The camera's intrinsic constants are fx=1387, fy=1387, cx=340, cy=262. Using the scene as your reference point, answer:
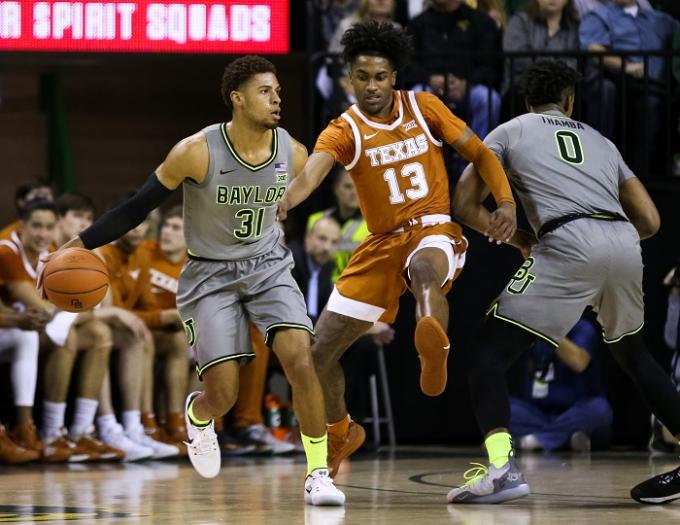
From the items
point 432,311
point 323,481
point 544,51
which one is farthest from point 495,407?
point 544,51

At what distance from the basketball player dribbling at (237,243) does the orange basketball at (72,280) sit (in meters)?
0.08

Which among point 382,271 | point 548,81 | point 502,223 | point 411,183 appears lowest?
point 382,271

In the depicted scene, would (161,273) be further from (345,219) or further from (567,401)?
(567,401)

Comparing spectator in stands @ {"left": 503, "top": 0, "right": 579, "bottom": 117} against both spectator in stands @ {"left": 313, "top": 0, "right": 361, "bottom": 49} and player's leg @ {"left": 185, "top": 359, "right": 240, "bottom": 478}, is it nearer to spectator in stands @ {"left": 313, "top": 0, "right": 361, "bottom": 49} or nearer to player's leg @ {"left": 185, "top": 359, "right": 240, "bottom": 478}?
spectator in stands @ {"left": 313, "top": 0, "right": 361, "bottom": 49}

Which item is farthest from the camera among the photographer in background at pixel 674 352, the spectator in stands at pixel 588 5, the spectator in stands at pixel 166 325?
the spectator in stands at pixel 588 5

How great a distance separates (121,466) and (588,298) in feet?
11.3

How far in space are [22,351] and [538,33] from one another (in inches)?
172

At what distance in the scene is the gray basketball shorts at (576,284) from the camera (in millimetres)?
5910

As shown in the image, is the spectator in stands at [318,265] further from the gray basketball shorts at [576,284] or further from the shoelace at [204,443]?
the gray basketball shorts at [576,284]

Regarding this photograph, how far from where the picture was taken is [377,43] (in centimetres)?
644

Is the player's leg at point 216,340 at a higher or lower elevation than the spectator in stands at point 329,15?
lower

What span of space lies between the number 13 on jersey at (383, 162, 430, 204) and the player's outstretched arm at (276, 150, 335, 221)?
→ 33 cm

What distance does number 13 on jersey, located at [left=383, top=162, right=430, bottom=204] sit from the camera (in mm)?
6453

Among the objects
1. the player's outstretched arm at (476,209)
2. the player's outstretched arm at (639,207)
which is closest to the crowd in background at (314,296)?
the player's outstretched arm at (639,207)
